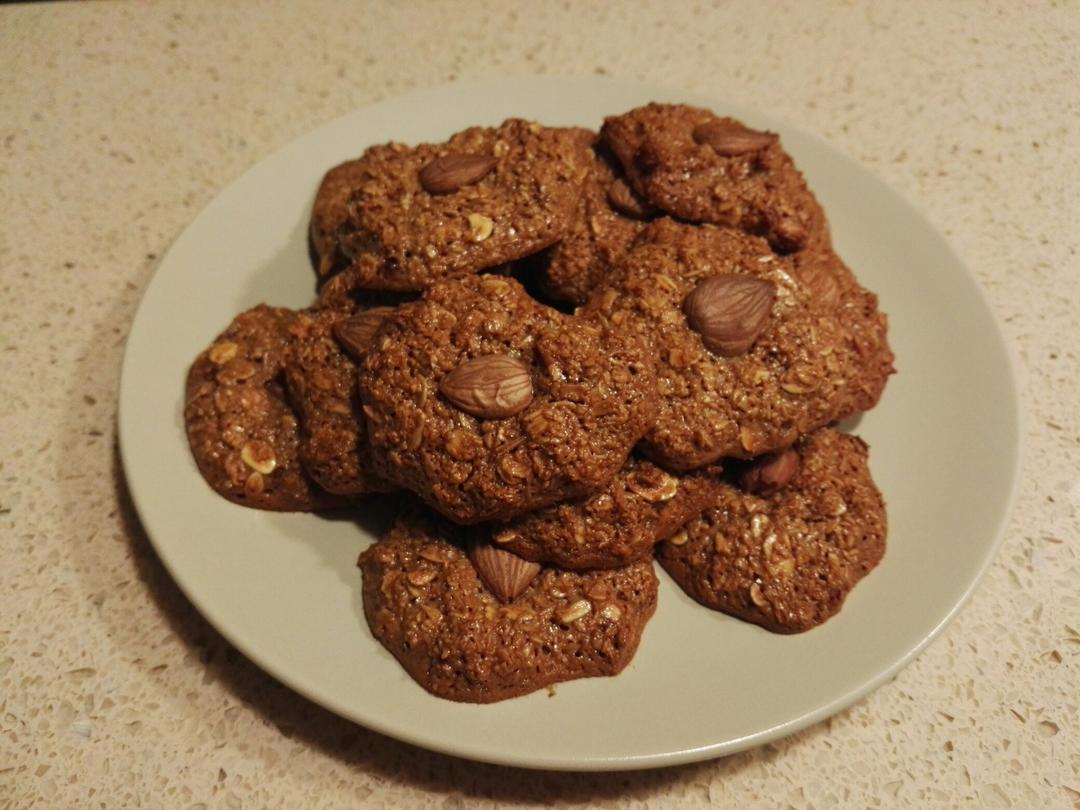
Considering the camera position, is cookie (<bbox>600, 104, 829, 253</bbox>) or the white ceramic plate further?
cookie (<bbox>600, 104, 829, 253</bbox>)

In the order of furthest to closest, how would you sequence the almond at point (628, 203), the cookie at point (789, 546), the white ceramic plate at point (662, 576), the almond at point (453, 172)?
1. the almond at point (628, 203)
2. the almond at point (453, 172)
3. the cookie at point (789, 546)
4. the white ceramic plate at point (662, 576)

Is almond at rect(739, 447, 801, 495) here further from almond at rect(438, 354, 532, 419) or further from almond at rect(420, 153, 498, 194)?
almond at rect(420, 153, 498, 194)

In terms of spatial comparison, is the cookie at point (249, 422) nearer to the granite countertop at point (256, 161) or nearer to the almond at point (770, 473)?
the granite countertop at point (256, 161)

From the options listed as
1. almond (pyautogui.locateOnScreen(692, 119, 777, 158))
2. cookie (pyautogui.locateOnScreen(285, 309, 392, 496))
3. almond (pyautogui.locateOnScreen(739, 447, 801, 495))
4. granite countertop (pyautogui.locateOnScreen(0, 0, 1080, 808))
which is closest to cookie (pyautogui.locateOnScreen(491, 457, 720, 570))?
almond (pyautogui.locateOnScreen(739, 447, 801, 495))

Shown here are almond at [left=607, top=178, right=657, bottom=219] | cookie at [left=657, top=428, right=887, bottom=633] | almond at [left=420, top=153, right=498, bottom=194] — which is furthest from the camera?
almond at [left=607, top=178, right=657, bottom=219]

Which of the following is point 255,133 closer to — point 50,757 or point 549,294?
point 549,294

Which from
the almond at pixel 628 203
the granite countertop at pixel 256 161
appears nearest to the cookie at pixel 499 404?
the almond at pixel 628 203

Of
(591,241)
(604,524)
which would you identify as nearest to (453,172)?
(591,241)
